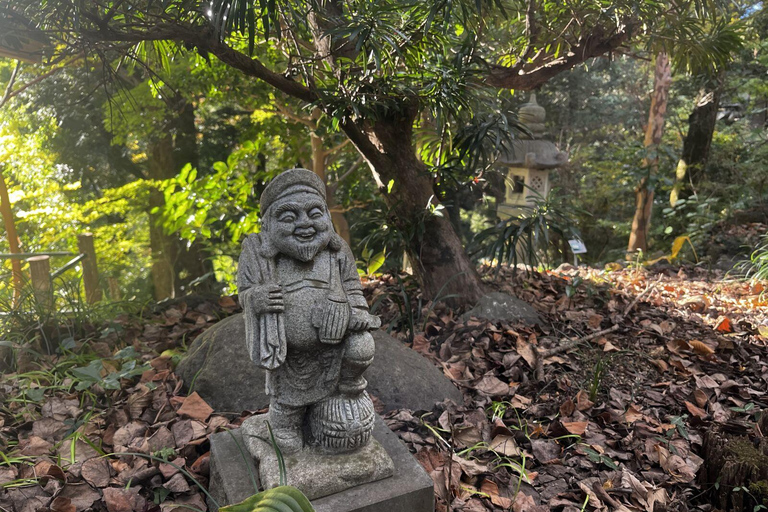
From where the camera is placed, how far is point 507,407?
3.04 meters

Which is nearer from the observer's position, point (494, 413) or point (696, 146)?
point (494, 413)

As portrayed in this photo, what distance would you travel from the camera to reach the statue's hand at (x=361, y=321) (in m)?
2.15

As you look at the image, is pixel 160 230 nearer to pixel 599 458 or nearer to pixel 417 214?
pixel 417 214

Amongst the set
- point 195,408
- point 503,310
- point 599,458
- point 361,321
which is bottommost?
point 599,458

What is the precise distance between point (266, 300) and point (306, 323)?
0.63ft

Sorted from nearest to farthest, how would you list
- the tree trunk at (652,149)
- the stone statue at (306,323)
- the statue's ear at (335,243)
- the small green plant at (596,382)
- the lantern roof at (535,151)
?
1. the stone statue at (306,323)
2. the statue's ear at (335,243)
3. the small green plant at (596,382)
4. the lantern roof at (535,151)
5. the tree trunk at (652,149)

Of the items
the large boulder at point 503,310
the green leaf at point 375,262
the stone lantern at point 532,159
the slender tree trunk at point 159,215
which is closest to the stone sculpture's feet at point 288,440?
the large boulder at point 503,310

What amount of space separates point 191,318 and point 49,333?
3.22 feet

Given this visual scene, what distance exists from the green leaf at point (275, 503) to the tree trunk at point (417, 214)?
109 inches

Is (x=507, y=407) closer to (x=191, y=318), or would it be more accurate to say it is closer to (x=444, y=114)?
(x=444, y=114)

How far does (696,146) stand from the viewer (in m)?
8.38

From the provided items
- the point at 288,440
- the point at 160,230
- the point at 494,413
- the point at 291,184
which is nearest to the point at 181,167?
the point at 160,230

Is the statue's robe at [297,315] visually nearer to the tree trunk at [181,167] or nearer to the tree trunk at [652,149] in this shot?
the tree trunk at [181,167]

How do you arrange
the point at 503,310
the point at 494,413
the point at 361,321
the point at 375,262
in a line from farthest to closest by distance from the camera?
the point at 375,262 → the point at 503,310 → the point at 494,413 → the point at 361,321
